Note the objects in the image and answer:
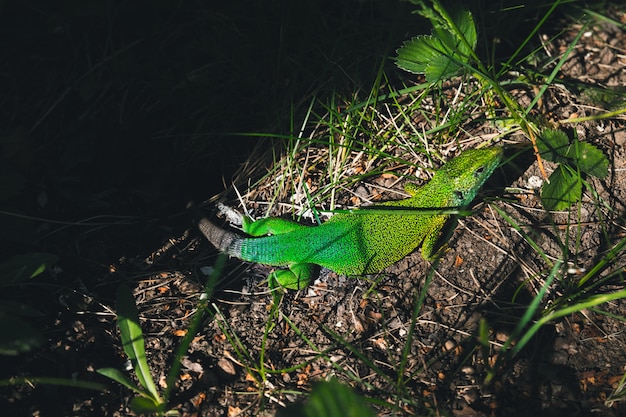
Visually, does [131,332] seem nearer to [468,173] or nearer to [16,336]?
[16,336]

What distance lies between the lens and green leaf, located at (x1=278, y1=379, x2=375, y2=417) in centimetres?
183

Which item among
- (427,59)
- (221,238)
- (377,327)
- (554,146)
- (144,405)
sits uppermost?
(427,59)

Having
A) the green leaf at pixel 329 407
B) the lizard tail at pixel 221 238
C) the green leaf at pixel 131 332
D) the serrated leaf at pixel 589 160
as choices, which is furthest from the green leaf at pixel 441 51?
the green leaf at pixel 329 407

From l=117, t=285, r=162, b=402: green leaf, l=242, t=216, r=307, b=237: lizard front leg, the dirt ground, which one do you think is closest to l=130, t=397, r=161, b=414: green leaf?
l=117, t=285, r=162, b=402: green leaf

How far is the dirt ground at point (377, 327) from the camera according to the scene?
9.33 feet

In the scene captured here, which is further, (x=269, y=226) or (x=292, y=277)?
(x=269, y=226)

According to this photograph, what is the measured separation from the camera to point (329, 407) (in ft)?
6.05

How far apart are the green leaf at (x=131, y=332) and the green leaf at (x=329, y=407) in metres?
1.17

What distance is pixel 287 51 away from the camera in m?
4.07

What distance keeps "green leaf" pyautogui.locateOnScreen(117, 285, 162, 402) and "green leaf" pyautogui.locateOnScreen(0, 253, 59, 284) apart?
0.38 m

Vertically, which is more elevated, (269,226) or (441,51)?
(441,51)

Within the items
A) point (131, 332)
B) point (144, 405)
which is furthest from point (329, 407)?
point (131, 332)

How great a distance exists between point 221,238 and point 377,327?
1149 millimetres

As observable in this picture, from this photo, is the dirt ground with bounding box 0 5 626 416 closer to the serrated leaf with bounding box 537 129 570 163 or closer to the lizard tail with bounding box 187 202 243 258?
the lizard tail with bounding box 187 202 243 258
